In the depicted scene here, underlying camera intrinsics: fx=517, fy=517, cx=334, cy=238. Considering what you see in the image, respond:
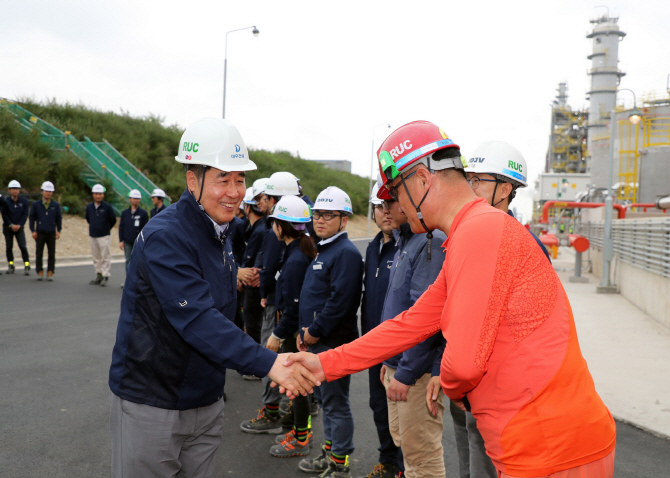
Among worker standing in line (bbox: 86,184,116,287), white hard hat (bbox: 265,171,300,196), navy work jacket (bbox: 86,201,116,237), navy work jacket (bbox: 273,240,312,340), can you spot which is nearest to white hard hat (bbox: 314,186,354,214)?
navy work jacket (bbox: 273,240,312,340)

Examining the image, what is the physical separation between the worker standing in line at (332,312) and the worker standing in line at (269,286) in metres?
0.68

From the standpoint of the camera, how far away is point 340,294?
403 cm

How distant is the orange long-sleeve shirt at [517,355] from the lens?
155 cm

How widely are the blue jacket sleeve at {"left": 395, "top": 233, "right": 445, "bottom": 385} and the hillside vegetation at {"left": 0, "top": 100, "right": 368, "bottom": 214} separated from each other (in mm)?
21665

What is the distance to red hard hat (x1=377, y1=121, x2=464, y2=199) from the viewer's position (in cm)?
193

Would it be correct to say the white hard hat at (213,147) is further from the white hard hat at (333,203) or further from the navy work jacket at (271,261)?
the navy work jacket at (271,261)

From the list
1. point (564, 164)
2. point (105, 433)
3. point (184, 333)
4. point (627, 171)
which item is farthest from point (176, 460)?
point (564, 164)

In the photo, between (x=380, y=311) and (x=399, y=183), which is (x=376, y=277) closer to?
(x=380, y=311)

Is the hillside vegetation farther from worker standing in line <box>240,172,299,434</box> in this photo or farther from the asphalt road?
worker standing in line <box>240,172,299,434</box>

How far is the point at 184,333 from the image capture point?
2.25 m

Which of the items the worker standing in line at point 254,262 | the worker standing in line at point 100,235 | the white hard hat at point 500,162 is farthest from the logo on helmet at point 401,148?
the worker standing in line at point 100,235

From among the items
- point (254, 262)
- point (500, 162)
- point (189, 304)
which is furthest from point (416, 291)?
point (254, 262)

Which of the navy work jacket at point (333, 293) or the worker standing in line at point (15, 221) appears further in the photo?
the worker standing in line at point (15, 221)

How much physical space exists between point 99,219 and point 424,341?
38.8 ft
